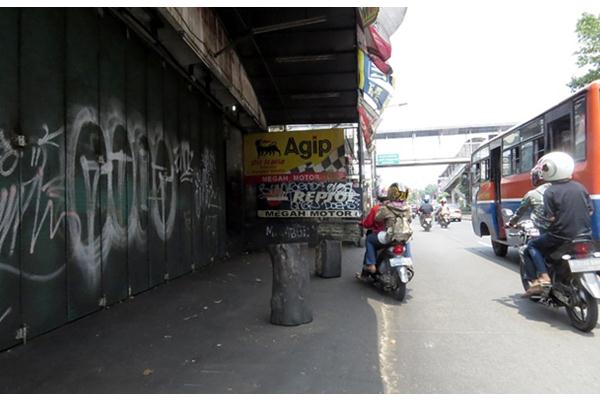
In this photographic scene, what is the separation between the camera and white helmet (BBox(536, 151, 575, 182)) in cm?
505

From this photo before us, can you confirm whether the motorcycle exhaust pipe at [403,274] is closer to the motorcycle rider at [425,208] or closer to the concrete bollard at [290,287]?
the concrete bollard at [290,287]

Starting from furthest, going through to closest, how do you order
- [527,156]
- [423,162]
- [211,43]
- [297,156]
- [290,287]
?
[423,162] < [297,156] < [527,156] < [211,43] < [290,287]

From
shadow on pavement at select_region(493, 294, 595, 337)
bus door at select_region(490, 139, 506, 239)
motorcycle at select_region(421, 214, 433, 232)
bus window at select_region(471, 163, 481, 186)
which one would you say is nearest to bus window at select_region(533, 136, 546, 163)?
bus door at select_region(490, 139, 506, 239)

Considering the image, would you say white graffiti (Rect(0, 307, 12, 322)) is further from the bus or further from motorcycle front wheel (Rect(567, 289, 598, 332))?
the bus

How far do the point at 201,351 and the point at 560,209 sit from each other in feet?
13.8

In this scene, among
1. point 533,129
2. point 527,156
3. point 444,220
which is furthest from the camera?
point 444,220

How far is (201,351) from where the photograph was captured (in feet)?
13.4

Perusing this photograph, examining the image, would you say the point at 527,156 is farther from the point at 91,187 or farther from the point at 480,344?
the point at 91,187

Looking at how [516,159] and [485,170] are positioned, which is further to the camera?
[485,170]

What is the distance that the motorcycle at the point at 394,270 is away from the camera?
5996mm

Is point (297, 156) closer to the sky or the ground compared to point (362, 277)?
closer to the sky

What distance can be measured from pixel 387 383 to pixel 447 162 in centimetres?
6112

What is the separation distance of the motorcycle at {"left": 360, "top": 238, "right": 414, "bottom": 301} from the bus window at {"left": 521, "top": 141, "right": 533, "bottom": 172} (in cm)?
412

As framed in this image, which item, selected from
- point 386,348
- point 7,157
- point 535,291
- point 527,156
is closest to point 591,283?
point 535,291
